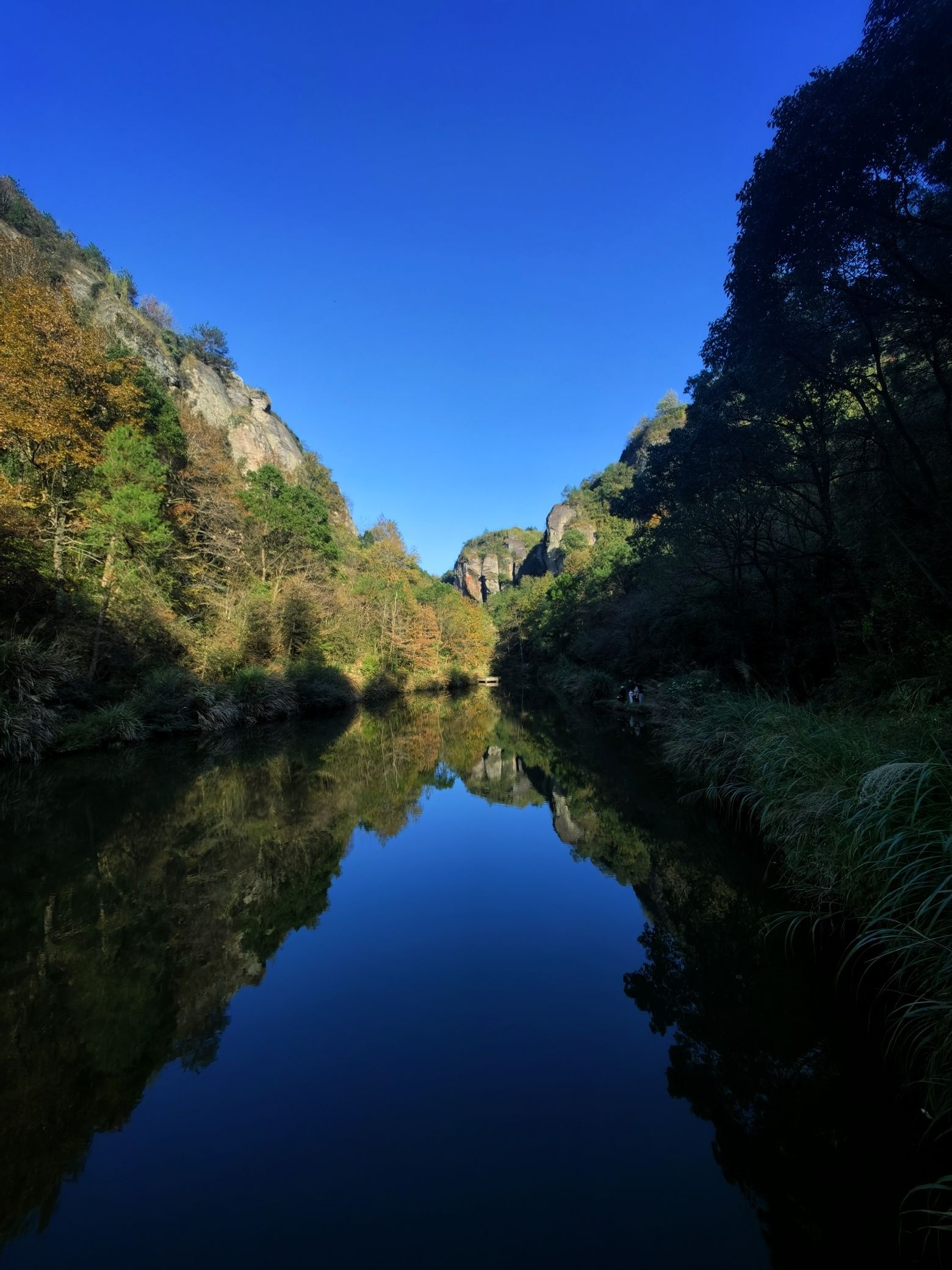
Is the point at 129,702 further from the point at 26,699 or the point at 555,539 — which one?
the point at 555,539

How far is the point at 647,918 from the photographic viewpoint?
15.9ft

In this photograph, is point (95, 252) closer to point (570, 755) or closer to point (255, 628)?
point (255, 628)

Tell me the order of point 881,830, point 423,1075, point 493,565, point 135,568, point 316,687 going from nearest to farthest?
1. point 423,1075
2. point 881,830
3. point 135,568
4. point 316,687
5. point 493,565

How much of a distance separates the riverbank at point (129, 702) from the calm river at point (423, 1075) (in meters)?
5.30

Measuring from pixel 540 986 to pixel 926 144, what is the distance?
8827 millimetres

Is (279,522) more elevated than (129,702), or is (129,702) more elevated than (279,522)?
(279,522)

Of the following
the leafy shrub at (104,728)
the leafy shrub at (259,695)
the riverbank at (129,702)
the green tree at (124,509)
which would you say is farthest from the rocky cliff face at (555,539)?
the leafy shrub at (104,728)

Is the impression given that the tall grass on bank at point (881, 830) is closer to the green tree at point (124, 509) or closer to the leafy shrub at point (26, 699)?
the leafy shrub at point (26, 699)

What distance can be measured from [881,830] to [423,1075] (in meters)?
3.01

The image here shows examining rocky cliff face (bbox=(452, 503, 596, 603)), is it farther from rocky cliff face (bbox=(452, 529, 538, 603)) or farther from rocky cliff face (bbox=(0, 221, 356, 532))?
rocky cliff face (bbox=(0, 221, 356, 532))

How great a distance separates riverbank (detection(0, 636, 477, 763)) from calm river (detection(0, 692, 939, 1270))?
5.30 metres

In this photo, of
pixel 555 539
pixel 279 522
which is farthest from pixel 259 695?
pixel 555 539

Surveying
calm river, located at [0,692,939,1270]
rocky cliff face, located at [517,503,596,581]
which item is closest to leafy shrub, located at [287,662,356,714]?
calm river, located at [0,692,939,1270]

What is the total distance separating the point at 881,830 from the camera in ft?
10.9
